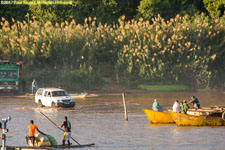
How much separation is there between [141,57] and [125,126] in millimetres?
42514

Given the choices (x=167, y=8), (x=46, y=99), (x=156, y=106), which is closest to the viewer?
(x=156, y=106)

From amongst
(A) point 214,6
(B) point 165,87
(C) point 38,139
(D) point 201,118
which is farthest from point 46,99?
(A) point 214,6

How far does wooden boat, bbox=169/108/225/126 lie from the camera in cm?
3488

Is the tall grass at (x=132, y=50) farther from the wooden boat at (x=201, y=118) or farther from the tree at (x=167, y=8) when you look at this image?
the wooden boat at (x=201, y=118)

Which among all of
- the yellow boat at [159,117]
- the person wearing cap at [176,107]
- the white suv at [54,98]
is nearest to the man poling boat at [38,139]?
the yellow boat at [159,117]

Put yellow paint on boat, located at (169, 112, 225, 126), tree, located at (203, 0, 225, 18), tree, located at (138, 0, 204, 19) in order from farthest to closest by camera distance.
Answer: tree, located at (138, 0, 204, 19) < tree, located at (203, 0, 225, 18) < yellow paint on boat, located at (169, 112, 225, 126)

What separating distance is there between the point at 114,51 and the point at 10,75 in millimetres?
18463

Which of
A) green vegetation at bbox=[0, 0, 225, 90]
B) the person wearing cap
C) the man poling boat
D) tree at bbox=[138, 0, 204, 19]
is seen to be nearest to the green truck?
green vegetation at bbox=[0, 0, 225, 90]

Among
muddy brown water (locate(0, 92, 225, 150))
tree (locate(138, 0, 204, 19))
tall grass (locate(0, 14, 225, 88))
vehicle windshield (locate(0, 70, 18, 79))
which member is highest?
tree (locate(138, 0, 204, 19))

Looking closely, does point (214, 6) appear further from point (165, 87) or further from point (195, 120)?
point (195, 120)

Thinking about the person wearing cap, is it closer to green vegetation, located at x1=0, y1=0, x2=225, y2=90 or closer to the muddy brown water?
the muddy brown water

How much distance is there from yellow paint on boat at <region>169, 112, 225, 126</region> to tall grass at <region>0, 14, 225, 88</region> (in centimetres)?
3982

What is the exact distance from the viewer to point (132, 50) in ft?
252

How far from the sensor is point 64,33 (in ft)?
254
